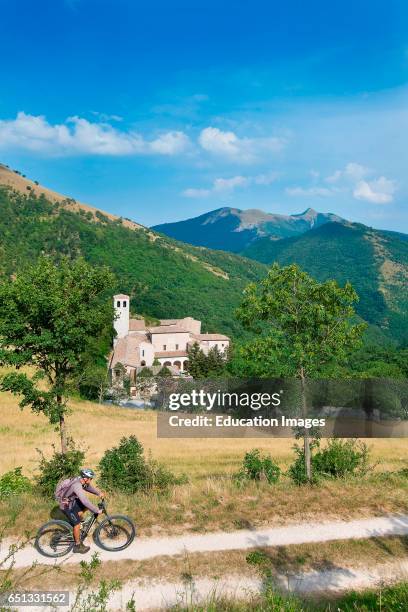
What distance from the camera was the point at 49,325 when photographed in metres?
14.1

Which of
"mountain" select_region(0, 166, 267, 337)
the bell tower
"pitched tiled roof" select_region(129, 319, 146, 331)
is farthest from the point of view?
"mountain" select_region(0, 166, 267, 337)

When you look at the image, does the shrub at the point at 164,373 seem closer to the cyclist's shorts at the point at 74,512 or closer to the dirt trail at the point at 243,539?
the dirt trail at the point at 243,539

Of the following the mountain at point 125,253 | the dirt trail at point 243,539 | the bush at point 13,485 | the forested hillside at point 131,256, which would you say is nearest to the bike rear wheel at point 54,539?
the dirt trail at point 243,539

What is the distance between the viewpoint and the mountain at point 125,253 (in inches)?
5039

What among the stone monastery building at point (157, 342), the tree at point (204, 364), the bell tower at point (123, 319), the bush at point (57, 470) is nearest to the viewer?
the bush at point (57, 470)

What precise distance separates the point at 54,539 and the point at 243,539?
12.6 ft

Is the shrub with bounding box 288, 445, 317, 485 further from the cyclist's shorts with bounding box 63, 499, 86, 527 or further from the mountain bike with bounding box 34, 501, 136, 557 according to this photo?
the cyclist's shorts with bounding box 63, 499, 86, 527

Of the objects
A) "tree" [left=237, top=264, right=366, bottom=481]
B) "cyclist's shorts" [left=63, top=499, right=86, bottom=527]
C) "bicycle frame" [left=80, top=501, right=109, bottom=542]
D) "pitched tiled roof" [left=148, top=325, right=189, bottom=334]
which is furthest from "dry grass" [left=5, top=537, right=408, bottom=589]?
"pitched tiled roof" [left=148, top=325, right=189, bottom=334]

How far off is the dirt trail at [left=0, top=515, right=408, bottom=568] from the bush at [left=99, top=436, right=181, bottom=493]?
3.42 meters

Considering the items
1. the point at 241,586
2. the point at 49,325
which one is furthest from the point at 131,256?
the point at 241,586

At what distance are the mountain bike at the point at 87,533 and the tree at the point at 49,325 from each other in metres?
4.63

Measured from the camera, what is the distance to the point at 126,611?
7.31 meters

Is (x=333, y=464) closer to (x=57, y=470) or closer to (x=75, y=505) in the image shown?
(x=57, y=470)

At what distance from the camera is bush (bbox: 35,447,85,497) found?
12.8m
